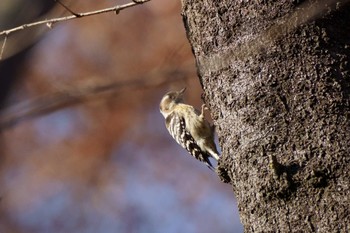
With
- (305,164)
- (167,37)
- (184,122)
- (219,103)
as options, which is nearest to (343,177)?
(305,164)

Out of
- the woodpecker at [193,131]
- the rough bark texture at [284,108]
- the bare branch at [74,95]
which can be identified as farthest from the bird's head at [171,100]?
the bare branch at [74,95]

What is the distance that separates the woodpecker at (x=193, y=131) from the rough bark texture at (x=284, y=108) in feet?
10.3

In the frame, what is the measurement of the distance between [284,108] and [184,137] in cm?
361

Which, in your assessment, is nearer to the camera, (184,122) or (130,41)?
(184,122)

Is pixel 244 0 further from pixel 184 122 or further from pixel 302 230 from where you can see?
pixel 184 122

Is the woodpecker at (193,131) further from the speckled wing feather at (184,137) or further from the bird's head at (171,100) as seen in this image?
the bird's head at (171,100)

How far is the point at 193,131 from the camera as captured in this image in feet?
21.3

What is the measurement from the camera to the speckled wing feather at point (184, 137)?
21.1ft

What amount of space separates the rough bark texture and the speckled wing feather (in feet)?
10.6

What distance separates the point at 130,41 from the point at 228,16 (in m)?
6.76

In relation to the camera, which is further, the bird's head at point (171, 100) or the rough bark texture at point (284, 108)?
the bird's head at point (171, 100)

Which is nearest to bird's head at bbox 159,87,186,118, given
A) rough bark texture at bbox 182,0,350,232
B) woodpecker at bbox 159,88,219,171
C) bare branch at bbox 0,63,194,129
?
woodpecker at bbox 159,88,219,171

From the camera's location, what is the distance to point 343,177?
2846 millimetres

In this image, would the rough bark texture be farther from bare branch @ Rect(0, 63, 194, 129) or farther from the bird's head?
the bird's head
